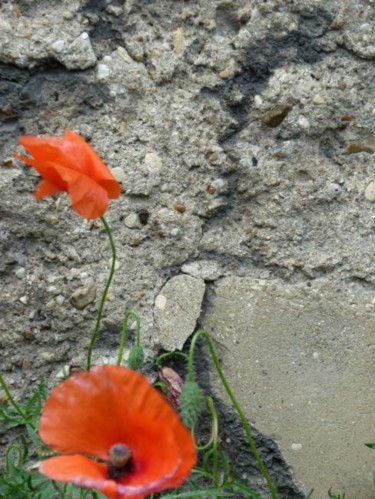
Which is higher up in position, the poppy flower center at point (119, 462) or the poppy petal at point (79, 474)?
the poppy petal at point (79, 474)

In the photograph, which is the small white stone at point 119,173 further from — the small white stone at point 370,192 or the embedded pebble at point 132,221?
the small white stone at point 370,192

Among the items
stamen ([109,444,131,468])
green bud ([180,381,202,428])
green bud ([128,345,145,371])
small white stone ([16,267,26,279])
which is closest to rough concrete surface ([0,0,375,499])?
small white stone ([16,267,26,279])

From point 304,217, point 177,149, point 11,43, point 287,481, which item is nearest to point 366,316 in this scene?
point 304,217

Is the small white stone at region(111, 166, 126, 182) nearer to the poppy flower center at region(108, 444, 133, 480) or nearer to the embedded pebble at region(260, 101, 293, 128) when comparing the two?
the embedded pebble at region(260, 101, 293, 128)

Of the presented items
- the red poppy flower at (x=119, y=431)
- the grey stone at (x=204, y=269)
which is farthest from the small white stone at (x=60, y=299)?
→ the red poppy flower at (x=119, y=431)

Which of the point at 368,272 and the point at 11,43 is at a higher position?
the point at 11,43

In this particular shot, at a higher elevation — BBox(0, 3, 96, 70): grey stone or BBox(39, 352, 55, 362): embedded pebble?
BBox(0, 3, 96, 70): grey stone

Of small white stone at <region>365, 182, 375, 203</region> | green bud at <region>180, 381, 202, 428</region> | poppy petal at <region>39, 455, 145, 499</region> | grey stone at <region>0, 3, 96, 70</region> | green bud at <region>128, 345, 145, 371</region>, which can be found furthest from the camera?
small white stone at <region>365, 182, 375, 203</region>

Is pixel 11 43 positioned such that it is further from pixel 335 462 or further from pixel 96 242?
pixel 335 462
